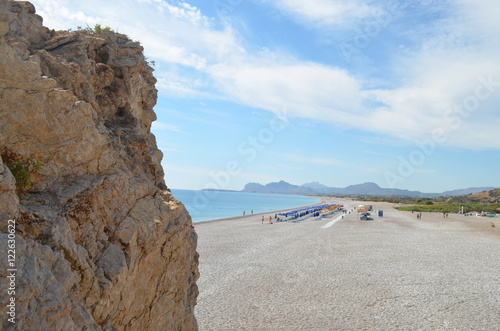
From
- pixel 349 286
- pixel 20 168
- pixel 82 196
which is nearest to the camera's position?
pixel 20 168

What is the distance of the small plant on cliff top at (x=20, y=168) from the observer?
3.73 meters

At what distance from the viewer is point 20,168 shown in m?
3.79

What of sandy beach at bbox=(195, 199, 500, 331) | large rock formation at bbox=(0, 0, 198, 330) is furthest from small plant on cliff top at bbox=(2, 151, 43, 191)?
sandy beach at bbox=(195, 199, 500, 331)

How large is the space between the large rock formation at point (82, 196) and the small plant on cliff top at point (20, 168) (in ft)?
0.04

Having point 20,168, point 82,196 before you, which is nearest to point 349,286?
point 82,196

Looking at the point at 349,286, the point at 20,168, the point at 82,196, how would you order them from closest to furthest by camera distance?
the point at 20,168 < the point at 82,196 < the point at 349,286

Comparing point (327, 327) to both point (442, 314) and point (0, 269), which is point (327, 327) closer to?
point (442, 314)

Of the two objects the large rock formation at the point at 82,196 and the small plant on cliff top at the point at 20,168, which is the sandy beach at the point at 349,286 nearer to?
the large rock formation at the point at 82,196

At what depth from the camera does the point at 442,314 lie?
10.6m

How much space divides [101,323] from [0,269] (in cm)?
166

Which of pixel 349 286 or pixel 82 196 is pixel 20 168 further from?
pixel 349 286

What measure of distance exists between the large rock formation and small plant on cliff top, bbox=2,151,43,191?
0.04 ft

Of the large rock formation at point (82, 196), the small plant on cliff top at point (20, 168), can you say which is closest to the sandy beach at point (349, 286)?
the large rock formation at point (82, 196)

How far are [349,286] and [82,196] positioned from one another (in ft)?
38.6
